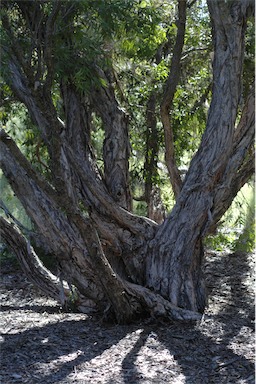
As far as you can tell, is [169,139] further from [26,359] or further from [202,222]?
[26,359]

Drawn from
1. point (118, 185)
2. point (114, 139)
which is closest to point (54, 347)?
point (118, 185)

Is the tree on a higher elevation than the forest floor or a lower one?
higher

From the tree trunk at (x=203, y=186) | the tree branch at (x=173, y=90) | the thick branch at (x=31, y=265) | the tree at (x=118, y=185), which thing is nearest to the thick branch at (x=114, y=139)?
the tree at (x=118, y=185)

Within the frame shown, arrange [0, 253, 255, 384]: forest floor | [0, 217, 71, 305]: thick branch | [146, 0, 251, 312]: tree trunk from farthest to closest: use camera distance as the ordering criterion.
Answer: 1. [0, 217, 71, 305]: thick branch
2. [146, 0, 251, 312]: tree trunk
3. [0, 253, 255, 384]: forest floor

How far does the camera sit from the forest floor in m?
4.31

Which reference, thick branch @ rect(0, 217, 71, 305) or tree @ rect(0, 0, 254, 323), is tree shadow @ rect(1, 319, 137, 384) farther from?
thick branch @ rect(0, 217, 71, 305)

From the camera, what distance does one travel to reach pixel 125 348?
4824 mm

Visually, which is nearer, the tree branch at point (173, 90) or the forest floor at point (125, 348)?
the forest floor at point (125, 348)

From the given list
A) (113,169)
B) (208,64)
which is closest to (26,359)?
(113,169)

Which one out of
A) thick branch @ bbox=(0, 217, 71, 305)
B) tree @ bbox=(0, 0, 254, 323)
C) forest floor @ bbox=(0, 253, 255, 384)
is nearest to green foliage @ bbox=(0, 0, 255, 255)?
tree @ bbox=(0, 0, 254, 323)

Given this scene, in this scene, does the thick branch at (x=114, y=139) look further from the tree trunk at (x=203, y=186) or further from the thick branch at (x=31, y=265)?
the thick branch at (x=31, y=265)

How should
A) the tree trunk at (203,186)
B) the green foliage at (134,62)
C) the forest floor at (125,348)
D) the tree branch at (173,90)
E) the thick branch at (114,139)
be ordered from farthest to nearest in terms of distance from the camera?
the thick branch at (114,139) < the tree branch at (173,90) < the tree trunk at (203,186) < the green foliage at (134,62) < the forest floor at (125,348)

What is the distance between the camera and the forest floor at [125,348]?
4.31 metres

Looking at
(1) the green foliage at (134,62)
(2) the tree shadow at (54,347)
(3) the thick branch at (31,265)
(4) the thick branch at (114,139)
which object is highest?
(1) the green foliage at (134,62)
